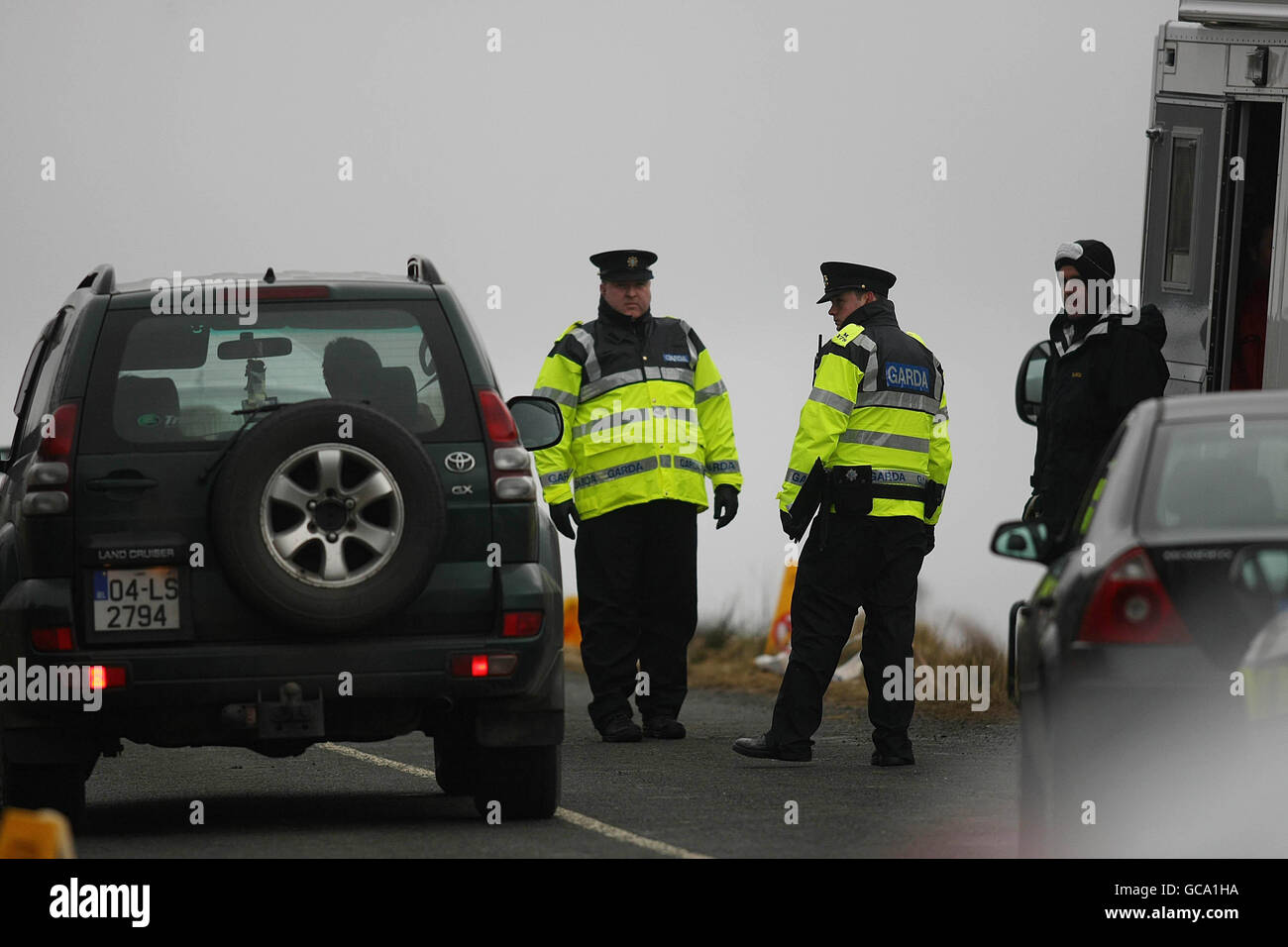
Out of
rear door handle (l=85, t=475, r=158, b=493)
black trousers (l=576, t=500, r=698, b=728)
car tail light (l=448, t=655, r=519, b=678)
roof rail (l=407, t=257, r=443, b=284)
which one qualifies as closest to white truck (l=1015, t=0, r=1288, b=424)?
black trousers (l=576, t=500, r=698, b=728)

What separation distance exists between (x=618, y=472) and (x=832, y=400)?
6.12 ft

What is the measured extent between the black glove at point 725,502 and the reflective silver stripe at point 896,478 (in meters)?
1.76

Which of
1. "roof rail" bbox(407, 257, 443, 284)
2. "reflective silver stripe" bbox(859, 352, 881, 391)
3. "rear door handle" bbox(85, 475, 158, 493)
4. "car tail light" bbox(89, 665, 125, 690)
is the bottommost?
"car tail light" bbox(89, 665, 125, 690)

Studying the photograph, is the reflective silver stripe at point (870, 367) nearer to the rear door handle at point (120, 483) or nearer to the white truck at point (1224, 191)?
the white truck at point (1224, 191)

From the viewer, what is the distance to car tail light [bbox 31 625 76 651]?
7.75 m

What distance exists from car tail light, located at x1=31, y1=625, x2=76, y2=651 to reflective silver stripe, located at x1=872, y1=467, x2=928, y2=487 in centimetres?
391

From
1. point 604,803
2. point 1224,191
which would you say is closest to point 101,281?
point 604,803

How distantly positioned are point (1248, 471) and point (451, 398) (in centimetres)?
294

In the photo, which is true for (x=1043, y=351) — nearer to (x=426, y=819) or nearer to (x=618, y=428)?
(x=618, y=428)

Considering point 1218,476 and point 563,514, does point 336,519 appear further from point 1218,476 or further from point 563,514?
point 563,514

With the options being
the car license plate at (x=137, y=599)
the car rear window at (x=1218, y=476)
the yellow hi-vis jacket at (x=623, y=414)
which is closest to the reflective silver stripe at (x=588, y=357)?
the yellow hi-vis jacket at (x=623, y=414)

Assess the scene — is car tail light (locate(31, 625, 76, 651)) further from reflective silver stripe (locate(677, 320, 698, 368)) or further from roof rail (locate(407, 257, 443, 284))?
reflective silver stripe (locate(677, 320, 698, 368))

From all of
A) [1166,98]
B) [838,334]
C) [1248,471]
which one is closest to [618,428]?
[838,334]

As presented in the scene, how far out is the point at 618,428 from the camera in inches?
475
